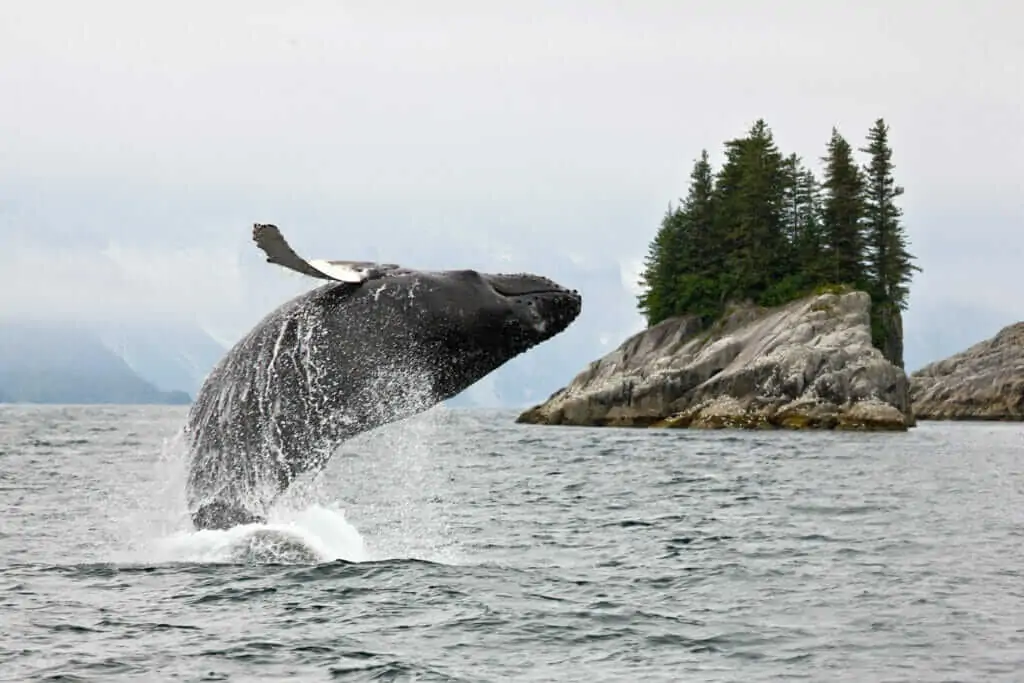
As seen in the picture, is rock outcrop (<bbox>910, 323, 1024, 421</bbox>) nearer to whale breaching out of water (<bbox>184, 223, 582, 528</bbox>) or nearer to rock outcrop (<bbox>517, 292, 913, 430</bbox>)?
rock outcrop (<bbox>517, 292, 913, 430</bbox>)

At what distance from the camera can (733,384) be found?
69500mm

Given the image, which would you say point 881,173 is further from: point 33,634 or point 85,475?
point 33,634

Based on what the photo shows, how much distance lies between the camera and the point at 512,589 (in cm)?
1305

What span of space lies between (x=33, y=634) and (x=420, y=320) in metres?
4.38

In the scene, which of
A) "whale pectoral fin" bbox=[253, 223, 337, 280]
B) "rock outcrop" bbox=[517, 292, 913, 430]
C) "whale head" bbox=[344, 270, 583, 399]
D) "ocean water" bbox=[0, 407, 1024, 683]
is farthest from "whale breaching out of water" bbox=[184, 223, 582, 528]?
"rock outcrop" bbox=[517, 292, 913, 430]

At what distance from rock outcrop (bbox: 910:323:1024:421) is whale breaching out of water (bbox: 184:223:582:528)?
83584mm

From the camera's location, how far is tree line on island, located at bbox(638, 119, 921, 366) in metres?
85.4

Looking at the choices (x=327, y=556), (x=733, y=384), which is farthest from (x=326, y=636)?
(x=733, y=384)

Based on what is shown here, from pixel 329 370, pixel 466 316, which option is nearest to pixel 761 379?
pixel 466 316

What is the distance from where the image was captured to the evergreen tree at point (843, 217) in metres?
85.3

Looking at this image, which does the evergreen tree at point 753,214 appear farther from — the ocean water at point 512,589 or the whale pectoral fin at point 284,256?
the whale pectoral fin at point 284,256

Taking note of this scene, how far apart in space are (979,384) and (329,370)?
8986cm

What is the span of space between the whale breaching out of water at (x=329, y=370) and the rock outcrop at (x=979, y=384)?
83.6 metres

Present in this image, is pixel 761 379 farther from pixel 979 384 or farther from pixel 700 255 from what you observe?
pixel 979 384
